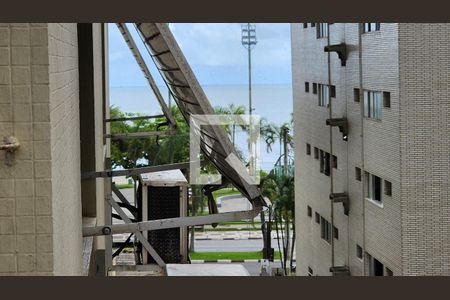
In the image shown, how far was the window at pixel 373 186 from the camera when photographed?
10.9m

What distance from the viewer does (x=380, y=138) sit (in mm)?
10844

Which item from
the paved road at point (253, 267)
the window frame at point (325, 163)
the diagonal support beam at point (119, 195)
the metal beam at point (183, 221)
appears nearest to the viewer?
the metal beam at point (183, 221)

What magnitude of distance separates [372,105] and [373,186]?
2.81ft

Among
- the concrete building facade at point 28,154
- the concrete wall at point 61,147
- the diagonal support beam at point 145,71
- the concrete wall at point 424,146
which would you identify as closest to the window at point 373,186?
the concrete wall at point 424,146

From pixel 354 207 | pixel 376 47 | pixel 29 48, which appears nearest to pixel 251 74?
pixel 376 47

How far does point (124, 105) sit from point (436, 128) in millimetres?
3302

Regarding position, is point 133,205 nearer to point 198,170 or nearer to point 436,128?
point 198,170

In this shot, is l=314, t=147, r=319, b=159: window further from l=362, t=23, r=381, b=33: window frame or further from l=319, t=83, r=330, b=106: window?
l=362, t=23, r=381, b=33: window frame

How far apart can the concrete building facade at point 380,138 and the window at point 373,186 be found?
→ 0.01 metres

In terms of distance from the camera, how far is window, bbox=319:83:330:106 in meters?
11.5

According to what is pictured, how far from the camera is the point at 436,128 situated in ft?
34.1

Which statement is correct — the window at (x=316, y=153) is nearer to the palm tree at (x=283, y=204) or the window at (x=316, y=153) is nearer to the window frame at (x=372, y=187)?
the window frame at (x=372, y=187)

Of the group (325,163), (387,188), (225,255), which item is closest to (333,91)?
(325,163)

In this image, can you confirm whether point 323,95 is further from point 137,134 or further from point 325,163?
point 137,134
